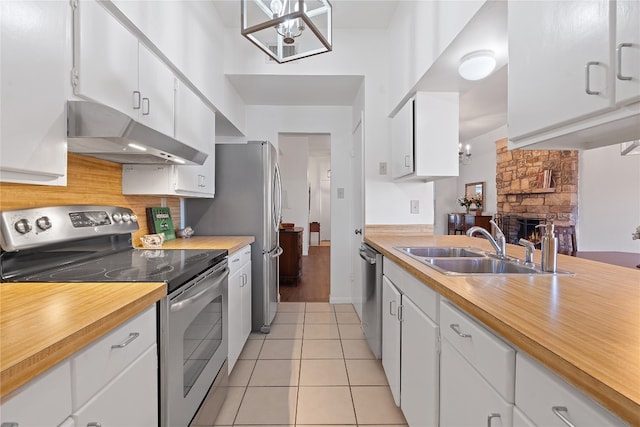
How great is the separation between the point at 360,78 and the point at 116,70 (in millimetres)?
2239

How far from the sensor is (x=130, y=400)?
0.94m

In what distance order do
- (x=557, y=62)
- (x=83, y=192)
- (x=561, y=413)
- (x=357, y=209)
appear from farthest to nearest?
1. (x=357, y=209)
2. (x=83, y=192)
3. (x=557, y=62)
4. (x=561, y=413)

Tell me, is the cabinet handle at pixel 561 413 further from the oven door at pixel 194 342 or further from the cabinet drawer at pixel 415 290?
the oven door at pixel 194 342

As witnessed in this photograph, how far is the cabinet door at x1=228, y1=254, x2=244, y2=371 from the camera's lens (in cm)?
214

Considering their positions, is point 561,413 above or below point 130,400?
above

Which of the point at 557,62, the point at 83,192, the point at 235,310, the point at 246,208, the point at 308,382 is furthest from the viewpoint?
the point at 246,208

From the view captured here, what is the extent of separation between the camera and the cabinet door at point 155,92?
1.63 metres

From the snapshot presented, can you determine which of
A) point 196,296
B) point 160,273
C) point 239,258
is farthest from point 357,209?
point 160,273

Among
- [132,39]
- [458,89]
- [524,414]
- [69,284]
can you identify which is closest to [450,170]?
[458,89]

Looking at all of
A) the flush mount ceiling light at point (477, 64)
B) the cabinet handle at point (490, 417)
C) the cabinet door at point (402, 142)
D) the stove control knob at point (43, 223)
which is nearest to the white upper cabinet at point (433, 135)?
the cabinet door at point (402, 142)

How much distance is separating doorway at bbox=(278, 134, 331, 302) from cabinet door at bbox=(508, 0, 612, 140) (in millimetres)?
2922

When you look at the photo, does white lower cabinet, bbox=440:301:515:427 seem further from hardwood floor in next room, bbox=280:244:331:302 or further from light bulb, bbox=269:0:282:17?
hardwood floor in next room, bbox=280:244:331:302

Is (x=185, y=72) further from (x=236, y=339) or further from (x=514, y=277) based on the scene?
(x=514, y=277)

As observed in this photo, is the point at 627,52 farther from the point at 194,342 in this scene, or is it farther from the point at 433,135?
the point at 194,342
